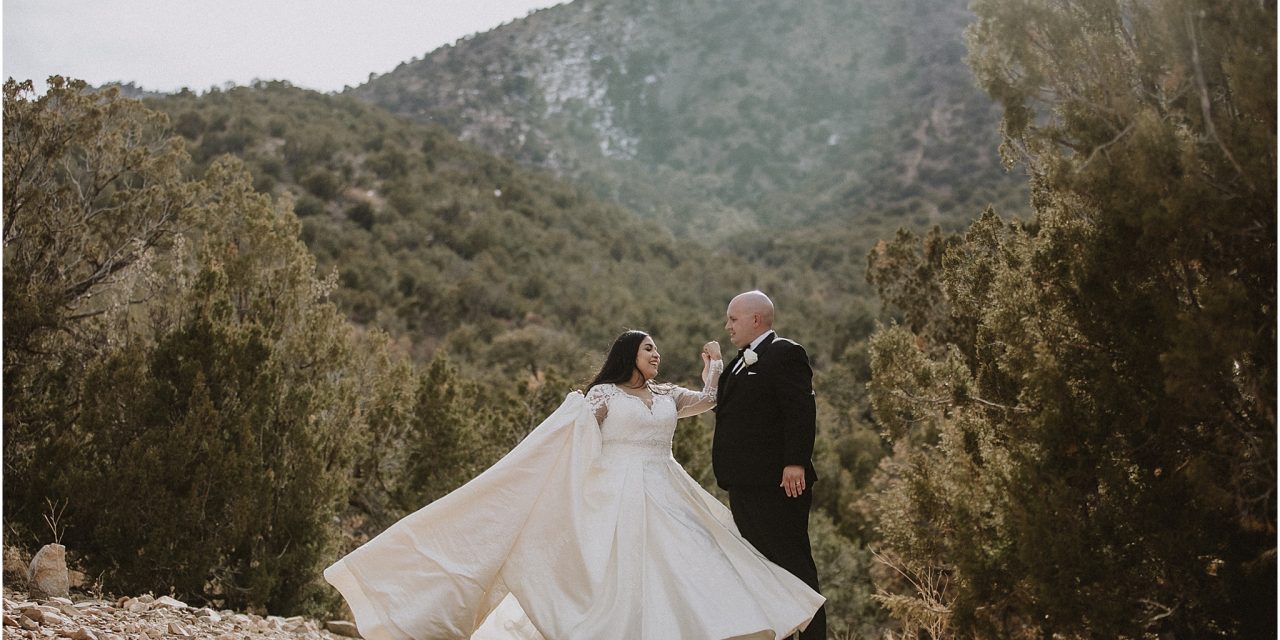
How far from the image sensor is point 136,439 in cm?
873

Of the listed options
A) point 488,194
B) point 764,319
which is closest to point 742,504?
point 764,319

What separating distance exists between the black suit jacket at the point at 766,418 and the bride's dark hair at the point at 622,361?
612 mm

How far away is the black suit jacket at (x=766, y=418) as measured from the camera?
5168 millimetres

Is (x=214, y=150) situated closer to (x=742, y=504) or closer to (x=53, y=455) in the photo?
(x=53, y=455)

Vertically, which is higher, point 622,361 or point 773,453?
point 622,361

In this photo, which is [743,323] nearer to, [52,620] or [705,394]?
[705,394]

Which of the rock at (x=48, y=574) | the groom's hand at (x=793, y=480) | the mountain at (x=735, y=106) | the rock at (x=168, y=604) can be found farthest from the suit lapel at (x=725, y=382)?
the mountain at (x=735, y=106)

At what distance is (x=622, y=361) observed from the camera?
225 inches

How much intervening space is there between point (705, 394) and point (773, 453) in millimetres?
715

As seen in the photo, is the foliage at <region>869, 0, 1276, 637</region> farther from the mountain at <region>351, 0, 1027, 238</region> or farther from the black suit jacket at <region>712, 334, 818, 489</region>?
the mountain at <region>351, 0, 1027, 238</region>

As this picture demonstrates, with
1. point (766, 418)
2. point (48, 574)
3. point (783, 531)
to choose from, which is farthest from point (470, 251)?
point (783, 531)

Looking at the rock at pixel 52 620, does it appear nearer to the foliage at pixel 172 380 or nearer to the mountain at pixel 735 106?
the foliage at pixel 172 380

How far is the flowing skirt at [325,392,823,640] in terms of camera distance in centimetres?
486

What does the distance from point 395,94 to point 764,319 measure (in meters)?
70.7
